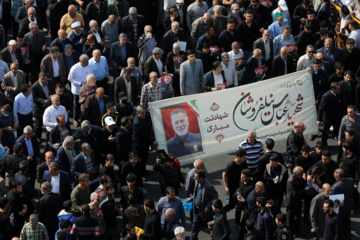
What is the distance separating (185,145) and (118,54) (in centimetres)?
354

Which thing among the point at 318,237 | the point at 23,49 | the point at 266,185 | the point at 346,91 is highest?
the point at 23,49

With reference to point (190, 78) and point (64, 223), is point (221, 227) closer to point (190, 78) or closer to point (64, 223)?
point (64, 223)

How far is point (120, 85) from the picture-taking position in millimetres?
21297

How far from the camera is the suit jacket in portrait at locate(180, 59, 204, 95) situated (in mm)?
21719

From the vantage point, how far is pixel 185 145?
20.6 metres

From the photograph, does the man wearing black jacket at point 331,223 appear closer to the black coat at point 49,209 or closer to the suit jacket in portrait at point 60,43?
the black coat at point 49,209

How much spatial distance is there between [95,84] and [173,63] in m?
2.14

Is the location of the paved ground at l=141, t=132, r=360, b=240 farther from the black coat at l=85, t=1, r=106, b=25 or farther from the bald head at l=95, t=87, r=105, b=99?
the black coat at l=85, t=1, r=106, b=25

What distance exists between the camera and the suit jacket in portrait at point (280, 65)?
22.2m

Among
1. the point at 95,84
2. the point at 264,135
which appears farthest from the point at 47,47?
the point at 264,135

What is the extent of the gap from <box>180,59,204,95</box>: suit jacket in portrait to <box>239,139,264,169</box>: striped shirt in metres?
3.14

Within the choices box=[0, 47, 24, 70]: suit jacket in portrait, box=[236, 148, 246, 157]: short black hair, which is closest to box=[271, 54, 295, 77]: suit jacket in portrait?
box=[236, 148, 246, 157]: short black hair

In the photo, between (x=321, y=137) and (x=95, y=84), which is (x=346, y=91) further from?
(x=95, y=84)

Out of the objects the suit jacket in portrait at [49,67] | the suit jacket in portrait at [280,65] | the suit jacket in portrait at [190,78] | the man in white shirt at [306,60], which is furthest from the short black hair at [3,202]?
the man in white shirt at [306,60]
